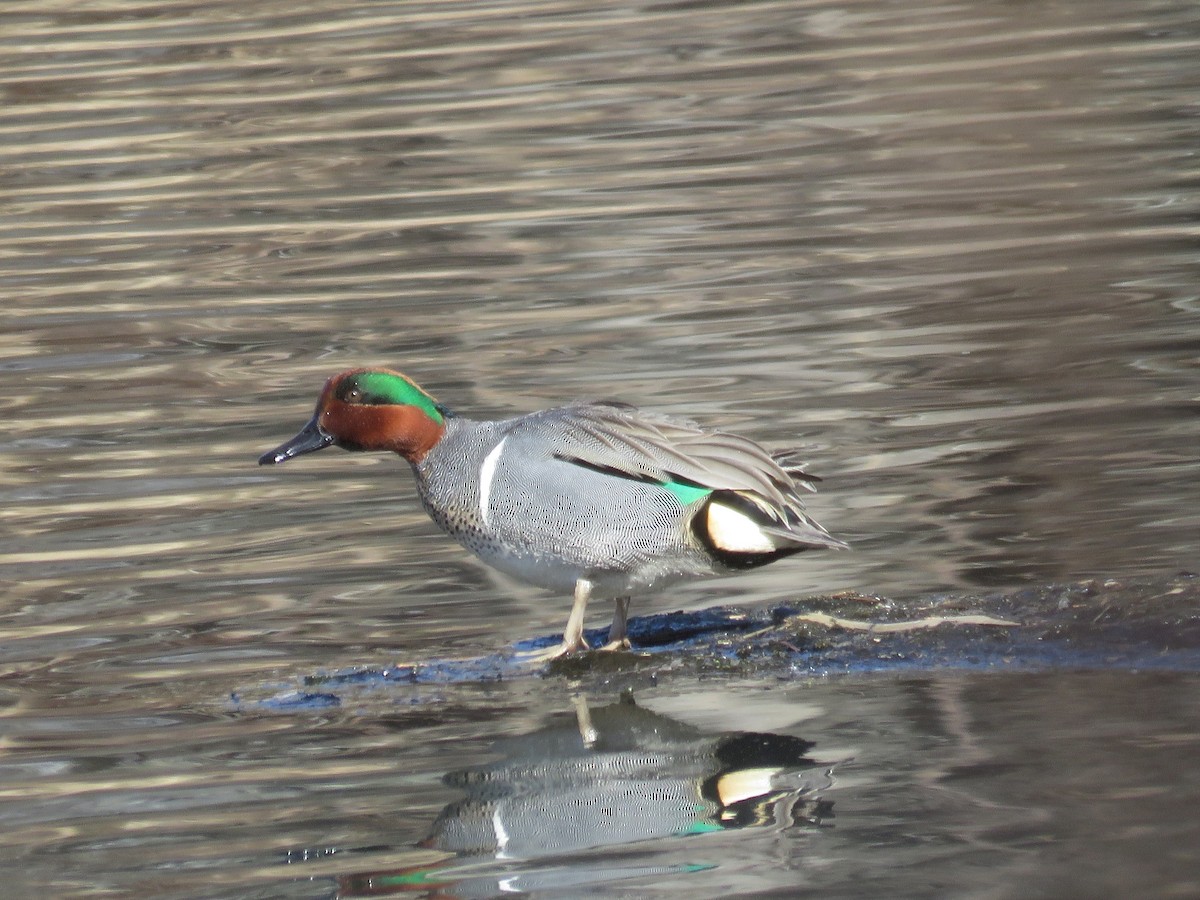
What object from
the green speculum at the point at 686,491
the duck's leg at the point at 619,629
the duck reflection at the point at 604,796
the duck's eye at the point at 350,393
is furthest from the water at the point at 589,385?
the duck's eye at the point at 350,393

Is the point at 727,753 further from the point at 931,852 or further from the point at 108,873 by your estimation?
the point at 108,873

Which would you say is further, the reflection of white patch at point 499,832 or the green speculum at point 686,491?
the green speculum at point 686,491

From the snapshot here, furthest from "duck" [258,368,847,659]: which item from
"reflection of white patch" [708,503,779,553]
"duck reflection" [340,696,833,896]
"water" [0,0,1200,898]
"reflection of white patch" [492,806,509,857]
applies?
"reflection of white patch" [492,806,509,857]

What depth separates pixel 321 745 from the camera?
4.99 metres

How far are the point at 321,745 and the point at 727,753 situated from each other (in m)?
0.98

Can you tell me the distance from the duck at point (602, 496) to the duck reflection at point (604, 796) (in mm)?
448

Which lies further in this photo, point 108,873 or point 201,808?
point 201,808

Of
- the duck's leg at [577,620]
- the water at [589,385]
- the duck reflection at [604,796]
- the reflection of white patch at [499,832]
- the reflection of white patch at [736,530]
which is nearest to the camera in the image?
the duck reflection at [604,796]

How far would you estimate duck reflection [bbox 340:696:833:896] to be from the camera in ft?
13.6

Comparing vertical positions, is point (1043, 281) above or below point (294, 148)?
below

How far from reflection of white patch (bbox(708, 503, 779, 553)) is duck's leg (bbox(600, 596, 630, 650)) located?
0.41 metres

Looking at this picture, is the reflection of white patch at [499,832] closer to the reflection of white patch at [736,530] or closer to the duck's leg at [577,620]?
the duck's leg at [577,620]

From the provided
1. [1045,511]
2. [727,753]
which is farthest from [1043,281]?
[727,753]

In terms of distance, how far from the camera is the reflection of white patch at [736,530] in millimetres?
5227
